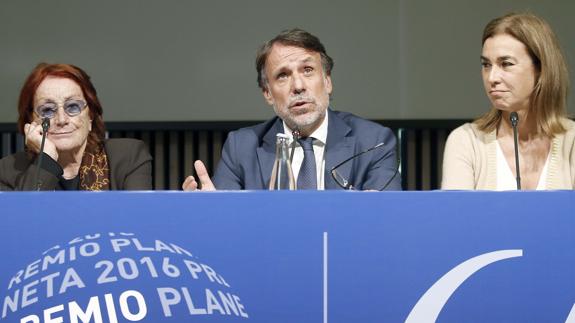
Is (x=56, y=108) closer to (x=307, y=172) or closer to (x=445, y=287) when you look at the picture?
(x=307, y=172)

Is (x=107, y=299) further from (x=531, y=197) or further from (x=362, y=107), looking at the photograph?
(x=362, y=107)

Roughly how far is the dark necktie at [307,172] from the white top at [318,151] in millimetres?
22

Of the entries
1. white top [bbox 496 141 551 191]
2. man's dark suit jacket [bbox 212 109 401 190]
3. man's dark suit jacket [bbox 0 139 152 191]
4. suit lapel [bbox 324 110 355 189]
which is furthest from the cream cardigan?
man's dark suit jacket [bbox 0 139 152 191]

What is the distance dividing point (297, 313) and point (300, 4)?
3681mm

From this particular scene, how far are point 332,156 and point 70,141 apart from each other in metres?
0.83

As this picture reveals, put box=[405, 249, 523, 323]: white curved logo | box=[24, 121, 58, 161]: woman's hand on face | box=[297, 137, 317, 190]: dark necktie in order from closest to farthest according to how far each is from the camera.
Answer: box=[405, 249, 523, 323]: white curved logo, box=[297, 137, 317, 190]: dark necktie, box=[24, 121, 58, 161]: woman's hand on face

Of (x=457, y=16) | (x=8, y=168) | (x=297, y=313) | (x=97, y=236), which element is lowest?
(x=297, y=313)

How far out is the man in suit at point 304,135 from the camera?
2924 millimetres

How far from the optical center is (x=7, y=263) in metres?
1.93

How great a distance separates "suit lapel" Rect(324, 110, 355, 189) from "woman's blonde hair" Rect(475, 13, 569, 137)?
52 centimetres

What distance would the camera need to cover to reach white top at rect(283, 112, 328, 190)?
9.60ft

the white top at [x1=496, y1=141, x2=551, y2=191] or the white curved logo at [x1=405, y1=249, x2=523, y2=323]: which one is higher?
the white top at [x1=496, y1=141, x2=551, y2=191]

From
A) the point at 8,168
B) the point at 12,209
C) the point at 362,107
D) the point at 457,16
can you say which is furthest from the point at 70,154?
the point at 457,16

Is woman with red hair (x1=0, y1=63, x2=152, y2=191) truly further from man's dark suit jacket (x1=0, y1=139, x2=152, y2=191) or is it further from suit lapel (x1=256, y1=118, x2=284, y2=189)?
suit lapel (x1=256, y1=118, x2=284, y2=189)
